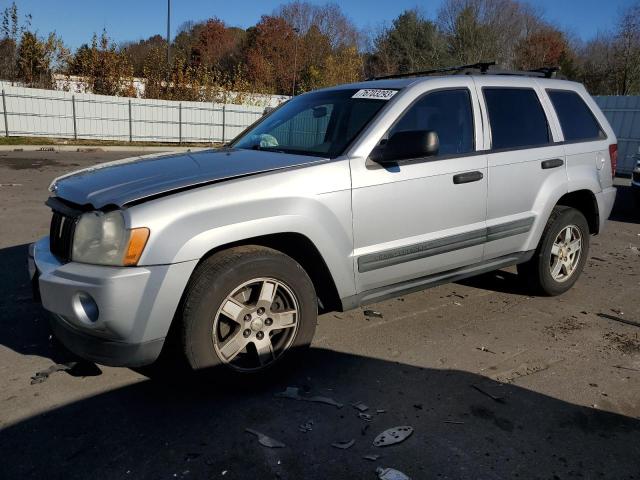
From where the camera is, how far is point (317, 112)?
4.12 meters

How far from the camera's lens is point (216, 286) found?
9.18ft

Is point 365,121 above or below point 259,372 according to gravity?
above

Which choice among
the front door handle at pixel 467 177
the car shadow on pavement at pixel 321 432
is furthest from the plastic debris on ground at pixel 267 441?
the front door handle at pixel 467 177

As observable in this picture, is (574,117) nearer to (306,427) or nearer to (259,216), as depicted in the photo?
(259,216)

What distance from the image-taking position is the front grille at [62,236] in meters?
2.83

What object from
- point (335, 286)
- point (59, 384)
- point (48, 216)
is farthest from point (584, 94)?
point (48, 216)

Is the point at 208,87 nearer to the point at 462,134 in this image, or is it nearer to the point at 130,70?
the point at 130,70

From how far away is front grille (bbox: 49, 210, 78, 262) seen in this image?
2832 millimetres

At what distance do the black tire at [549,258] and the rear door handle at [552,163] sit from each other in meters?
0.43

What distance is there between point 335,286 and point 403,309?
1.40m

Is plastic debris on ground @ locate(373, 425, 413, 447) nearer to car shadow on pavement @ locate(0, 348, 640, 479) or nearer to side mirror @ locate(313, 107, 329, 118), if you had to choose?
car shadow on pavement @ locate(0, 348, 640, 479)

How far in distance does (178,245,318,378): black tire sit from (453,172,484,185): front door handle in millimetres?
1412

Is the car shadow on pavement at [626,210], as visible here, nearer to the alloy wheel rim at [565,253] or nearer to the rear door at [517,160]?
the alloy wheel rim at [565,253]

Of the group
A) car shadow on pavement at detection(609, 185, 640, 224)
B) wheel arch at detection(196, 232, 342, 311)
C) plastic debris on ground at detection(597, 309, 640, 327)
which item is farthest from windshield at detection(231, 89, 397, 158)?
car shadow on pavement at detection(609, 185, 640, 224)
